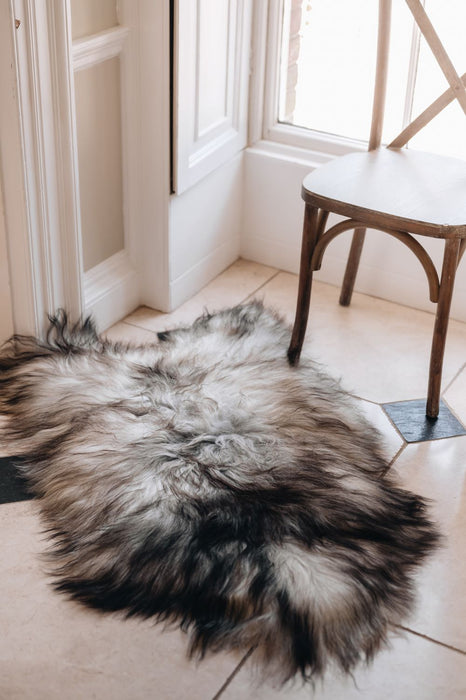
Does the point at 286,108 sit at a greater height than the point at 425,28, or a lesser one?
lesser

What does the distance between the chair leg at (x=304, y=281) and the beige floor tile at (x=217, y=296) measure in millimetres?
316

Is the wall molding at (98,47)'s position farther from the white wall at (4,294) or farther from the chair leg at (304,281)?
the chair leg at (304,281)

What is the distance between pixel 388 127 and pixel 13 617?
161 centimetres

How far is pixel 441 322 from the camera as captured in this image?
197cm

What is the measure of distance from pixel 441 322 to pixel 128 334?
2.74ft

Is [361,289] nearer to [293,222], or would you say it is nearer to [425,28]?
[293,222]

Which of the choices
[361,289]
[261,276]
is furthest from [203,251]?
[361,289]

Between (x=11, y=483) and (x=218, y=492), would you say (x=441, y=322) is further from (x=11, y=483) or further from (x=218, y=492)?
(x=11, y=483)

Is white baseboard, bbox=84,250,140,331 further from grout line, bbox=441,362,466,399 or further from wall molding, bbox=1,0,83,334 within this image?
grout line, bbox=441,362,466,399

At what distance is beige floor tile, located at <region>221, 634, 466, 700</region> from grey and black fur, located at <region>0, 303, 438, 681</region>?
0.03 m

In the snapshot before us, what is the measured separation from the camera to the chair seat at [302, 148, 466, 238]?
1.87m

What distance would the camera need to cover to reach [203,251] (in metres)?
2.57

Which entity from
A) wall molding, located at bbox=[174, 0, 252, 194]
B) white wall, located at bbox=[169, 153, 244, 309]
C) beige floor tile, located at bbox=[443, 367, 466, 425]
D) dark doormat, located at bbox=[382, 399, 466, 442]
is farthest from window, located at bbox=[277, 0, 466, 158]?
dark doormat, located at bbox=[382, 399, 466, 442]

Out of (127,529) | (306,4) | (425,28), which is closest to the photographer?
(127,529)
